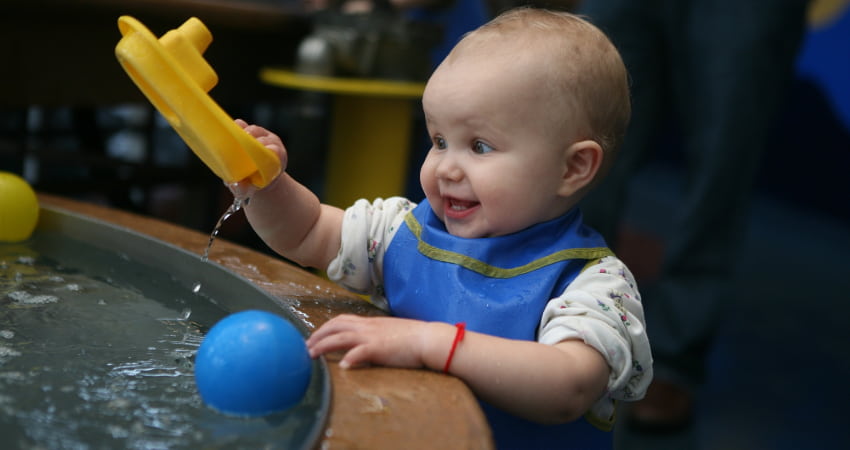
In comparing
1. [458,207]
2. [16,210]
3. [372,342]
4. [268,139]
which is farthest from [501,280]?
[16,210]

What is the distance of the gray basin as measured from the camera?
0.67 meters

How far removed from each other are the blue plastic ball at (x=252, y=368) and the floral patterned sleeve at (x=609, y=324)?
29 cm

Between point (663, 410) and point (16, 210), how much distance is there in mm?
1553

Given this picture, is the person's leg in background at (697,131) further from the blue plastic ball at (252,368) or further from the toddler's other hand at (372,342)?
→ the blue plastic ball at (252,368)

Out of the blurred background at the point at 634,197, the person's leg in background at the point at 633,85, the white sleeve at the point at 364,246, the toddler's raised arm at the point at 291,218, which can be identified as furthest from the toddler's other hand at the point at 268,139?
the blurred background at the point at 634,197

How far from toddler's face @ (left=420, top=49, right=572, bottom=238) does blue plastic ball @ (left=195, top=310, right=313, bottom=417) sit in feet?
1.12

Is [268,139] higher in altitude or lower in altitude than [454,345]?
higher

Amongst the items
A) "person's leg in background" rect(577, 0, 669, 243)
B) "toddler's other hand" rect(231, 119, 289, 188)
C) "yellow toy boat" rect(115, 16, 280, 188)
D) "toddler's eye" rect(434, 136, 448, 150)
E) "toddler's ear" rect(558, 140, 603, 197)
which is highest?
"yellow toy boat" rect(115, 16, 280, 188)

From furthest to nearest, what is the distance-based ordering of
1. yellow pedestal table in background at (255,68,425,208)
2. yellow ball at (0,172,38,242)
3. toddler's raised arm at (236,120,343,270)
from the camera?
yellow pedestal table in background at (255,68,425,208) < yellow ball at (0,172,38,242) < toddler's raised arm at (236,120,343,270)

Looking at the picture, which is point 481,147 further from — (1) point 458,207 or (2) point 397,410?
(2) point 397,410

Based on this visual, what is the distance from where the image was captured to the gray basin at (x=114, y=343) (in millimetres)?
669

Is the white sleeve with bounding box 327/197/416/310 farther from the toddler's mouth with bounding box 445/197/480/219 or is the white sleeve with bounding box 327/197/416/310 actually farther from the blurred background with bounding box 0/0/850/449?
the blurred background with bounding box 0/0/850/449

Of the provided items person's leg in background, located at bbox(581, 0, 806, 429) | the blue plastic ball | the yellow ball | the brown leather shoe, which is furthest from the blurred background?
the blue plastic ball

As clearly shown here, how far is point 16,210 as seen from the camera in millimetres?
1166
